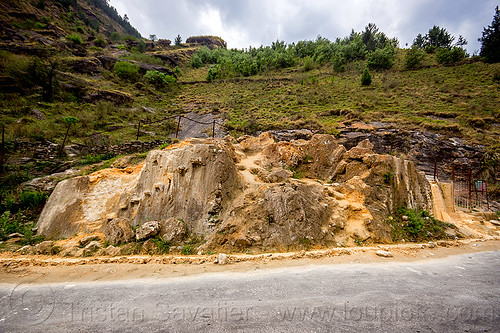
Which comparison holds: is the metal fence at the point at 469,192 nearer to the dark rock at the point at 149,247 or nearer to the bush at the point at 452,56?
the dark rock at the point at 149,247

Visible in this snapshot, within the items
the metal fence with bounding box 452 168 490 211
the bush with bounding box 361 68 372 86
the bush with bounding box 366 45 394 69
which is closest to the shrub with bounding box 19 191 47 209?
the metal fence with bounding box 452 168 490 211

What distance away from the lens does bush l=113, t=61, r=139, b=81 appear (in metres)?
30.3

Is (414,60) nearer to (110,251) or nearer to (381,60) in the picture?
Answer: (381,60)

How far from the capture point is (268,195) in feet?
22.8

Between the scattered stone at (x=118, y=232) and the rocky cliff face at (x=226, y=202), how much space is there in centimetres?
12

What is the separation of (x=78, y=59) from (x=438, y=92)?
5292cm

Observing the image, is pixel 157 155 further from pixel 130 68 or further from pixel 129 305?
pixel 130 68

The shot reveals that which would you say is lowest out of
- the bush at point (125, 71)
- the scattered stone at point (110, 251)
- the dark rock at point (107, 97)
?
the scattered stone at point (110, 251)

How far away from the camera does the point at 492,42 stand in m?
31.7

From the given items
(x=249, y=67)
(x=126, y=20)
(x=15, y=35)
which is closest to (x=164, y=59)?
(x=249, y=67)

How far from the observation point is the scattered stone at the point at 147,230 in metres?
5.87

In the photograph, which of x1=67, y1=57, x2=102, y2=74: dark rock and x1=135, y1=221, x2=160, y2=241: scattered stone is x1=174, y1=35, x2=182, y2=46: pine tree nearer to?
x1=67, y1=57, x2=102, y2=74: dark rock

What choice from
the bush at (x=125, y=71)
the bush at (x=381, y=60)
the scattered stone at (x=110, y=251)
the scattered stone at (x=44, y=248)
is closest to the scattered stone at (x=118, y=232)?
the scattered stone at (x=110, y=251)

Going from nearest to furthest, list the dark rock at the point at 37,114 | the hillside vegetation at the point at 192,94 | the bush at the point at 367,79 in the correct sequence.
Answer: the hillside vegetation at the point at 192,94, the dark rock at the point at 37,114, the bush at the point at 367,79
